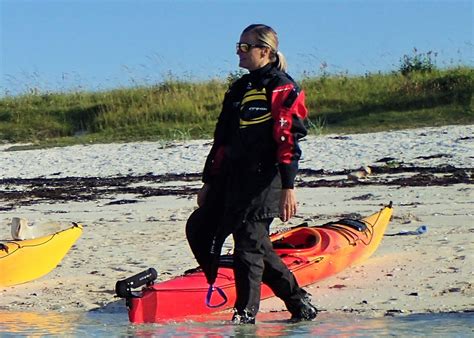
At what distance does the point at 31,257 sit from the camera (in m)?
7.95

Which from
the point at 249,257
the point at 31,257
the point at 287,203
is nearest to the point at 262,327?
the point at 249,257

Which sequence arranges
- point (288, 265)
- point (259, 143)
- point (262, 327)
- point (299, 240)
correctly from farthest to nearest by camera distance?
1. point (299, 240)
2. point (288, 265)
3. point (262, 327)
4. point (259, 143)

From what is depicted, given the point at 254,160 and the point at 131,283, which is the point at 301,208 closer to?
the point at 131,283

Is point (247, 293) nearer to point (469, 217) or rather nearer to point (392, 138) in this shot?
point (469, 217)

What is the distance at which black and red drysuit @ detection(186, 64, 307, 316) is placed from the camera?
5637 mm

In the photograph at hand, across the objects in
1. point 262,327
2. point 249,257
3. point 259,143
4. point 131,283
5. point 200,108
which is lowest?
point 262,327

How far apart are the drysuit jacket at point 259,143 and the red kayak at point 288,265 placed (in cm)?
74

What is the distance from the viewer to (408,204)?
36.3ft

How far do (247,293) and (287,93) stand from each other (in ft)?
3.59

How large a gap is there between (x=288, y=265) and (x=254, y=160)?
60.9 inches

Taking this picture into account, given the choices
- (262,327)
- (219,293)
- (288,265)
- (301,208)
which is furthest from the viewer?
(301,208)

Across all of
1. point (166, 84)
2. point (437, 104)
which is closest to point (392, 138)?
point (437, 104)

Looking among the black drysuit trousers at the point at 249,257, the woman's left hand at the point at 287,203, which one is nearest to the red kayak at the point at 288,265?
the black drysuit trousers at the point at 249,257

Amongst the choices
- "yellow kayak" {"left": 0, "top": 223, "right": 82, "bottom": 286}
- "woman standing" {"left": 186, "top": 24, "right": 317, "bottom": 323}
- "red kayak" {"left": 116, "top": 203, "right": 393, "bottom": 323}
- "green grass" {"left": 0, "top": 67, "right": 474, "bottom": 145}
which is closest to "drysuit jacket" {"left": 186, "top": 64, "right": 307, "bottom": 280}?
"woman standing" {"left": 186, "top": 24, "right": 317, "bottom": 323}
